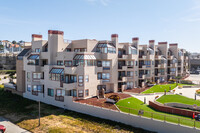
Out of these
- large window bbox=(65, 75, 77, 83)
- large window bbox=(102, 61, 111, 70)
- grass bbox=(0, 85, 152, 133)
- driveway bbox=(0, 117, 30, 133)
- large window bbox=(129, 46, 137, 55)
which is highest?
large window bbox=(129, 46, 137, 55)

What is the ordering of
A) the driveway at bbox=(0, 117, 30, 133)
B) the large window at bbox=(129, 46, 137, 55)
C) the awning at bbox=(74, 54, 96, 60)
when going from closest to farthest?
the driveway at bbox=(0, 117, 30, 133) < the awning at bbox=(74, 54, 96, 60) < the large window at bbox=(129, 46, 137, 55)

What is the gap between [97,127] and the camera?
2528cm

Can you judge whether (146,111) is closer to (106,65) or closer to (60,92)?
(106,65)

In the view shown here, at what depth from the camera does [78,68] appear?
35.3 m

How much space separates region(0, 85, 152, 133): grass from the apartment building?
4039mm

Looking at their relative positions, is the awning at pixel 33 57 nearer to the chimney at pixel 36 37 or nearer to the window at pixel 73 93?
the chimney at pixel 36 37

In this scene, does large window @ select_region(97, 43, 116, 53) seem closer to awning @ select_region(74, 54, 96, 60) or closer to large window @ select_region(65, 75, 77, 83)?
awning @ select_region(74, 54, 96, 60)

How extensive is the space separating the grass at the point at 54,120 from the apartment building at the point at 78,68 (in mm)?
4039

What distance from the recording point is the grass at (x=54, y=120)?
2483 cm

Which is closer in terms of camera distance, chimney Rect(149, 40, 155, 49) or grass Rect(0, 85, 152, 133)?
grass Rect(0, 85, 152, 133)

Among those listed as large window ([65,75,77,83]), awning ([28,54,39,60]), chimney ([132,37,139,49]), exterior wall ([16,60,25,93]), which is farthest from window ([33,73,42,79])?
chimney ([132,37,139,49])

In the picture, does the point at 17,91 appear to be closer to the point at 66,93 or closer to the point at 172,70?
the point at 66,93

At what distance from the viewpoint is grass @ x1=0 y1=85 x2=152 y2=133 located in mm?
24828

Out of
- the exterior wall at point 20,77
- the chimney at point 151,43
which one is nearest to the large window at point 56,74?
the exterior wall at point 20,77
